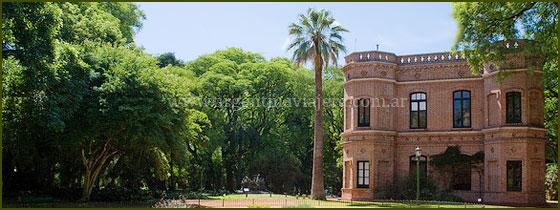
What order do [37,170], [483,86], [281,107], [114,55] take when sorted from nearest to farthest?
[114,55] < [37,170] < [483,86] < [281,107]

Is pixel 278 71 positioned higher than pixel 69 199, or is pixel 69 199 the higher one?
pixel 278 71

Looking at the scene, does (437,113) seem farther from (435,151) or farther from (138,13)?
(138,13)

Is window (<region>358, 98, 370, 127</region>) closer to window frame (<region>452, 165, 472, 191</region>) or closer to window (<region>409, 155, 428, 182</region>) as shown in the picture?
window (<region>409, 155, 428, 182</region>)

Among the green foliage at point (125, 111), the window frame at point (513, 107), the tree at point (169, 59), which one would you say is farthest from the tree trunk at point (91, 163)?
the tree at point (169, 59)

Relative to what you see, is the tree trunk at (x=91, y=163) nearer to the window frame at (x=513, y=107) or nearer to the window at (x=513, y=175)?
the window at (x=513, y=175)

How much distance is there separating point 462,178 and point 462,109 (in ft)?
13.6

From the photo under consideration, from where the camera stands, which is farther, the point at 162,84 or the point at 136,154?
the point at 136,154

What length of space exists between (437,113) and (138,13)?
25884 mm

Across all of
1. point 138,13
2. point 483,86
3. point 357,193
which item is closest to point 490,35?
point 483,86

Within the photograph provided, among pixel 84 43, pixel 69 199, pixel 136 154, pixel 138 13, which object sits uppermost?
pixel 138 13

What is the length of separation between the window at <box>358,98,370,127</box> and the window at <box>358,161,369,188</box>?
2.44 meters

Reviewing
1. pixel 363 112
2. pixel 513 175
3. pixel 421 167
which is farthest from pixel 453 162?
pixel 363 112

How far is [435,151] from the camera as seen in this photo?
1366 inches

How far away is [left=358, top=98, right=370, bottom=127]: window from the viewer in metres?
35.2
